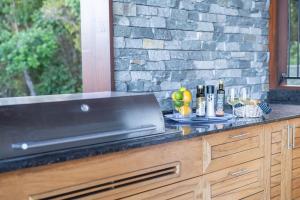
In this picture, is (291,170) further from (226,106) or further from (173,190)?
(173,190)

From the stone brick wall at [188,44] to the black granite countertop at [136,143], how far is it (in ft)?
1.38

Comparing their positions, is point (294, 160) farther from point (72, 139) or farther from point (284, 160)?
point (72, 139)

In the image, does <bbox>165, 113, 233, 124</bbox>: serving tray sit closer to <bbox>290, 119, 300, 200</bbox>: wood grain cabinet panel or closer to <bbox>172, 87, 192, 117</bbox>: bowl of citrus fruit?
<bbox>172, 87, 192, 117</bbox>: bowl of citrus fruit

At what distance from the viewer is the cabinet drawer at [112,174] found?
4.83 ft

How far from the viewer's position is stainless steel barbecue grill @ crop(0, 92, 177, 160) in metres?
1.50

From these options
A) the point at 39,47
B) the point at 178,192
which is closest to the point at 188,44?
the point at 178,192

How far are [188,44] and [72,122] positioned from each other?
146 centimetres

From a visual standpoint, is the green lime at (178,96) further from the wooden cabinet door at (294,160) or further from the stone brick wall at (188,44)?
the wooden cabinet door at (294,160)

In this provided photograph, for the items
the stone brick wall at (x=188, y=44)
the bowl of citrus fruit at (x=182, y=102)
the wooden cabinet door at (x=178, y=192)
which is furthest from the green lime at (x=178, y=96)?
the wooden cabinet door at (x=178, y=192)

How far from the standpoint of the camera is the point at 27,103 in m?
1.59

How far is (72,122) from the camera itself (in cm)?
167

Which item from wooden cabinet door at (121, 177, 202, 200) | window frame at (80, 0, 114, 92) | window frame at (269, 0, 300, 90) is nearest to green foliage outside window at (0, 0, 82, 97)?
window frame at (269, 0, 300, 90)

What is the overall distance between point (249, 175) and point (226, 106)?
0.85 m

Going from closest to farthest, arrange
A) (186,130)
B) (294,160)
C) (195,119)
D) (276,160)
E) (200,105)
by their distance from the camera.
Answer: (186,130) → (195,119) → (200,105) → (276,160) → (294,160)
